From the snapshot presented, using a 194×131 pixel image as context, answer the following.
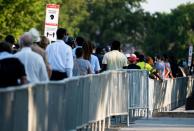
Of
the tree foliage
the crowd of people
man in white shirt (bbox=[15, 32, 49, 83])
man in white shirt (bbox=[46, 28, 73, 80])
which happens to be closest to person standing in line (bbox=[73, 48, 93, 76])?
the crowd of people

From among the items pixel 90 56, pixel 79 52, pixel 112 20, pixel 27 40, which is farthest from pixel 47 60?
pixel 112 20

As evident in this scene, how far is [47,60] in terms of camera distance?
71.5 feet

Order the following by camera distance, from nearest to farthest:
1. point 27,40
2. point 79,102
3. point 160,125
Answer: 1. point 27,40
2. point 79,102
3. point 160,125

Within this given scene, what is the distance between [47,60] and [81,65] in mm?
3791

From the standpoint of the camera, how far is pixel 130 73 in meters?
28.4

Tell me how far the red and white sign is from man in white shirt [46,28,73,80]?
21.2 feet

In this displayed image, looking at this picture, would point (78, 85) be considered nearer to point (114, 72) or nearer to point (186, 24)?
point (114, 72)

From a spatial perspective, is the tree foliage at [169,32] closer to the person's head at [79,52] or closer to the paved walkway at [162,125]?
the paved walkway at [162,125]

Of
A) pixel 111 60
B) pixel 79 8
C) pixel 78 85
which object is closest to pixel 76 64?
pixel 111 60

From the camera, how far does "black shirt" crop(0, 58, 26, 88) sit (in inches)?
693

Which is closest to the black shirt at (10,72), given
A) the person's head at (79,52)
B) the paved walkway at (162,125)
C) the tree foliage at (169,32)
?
the person's head at (79,52)

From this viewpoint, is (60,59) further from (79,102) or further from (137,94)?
(137,94)

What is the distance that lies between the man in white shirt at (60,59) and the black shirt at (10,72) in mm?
5991

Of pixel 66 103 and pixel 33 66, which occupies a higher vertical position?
pixel 33 66
